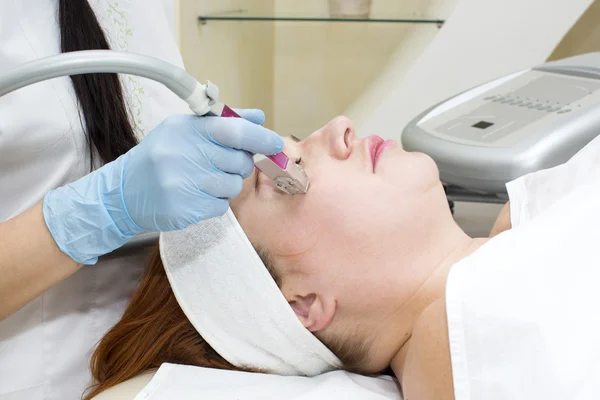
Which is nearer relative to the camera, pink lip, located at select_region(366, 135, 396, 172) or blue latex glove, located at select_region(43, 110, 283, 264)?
blue latex glove, located at select_region(43, 110, 283, 264)

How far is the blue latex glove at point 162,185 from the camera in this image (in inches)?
36.2

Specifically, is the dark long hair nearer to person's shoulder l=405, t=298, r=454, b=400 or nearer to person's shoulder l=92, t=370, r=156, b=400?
person's shoulder l=92, t=370, r=156, b=400

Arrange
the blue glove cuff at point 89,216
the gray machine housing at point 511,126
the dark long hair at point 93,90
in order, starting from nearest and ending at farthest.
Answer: the blue glove cuff at point 89,216 → the dark long hair at point 93,90 → the gray machine housing at point 511,126

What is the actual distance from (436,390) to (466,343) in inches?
3.9

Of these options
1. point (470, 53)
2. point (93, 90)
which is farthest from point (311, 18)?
point (93, 90)

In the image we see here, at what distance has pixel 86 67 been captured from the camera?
72 centimetres

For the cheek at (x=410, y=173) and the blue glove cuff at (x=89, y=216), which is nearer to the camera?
the blue glove cuff at (x=89, y=216)

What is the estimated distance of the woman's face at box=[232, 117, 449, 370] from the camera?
1051mm

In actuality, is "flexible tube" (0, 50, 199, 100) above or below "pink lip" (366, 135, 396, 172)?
above

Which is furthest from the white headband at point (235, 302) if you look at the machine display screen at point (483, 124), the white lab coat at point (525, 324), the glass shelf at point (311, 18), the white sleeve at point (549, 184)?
the glass shelf at point (311, 18)

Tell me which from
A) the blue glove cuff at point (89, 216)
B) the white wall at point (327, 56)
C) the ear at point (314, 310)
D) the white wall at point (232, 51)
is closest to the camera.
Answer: the blue glove cuff at point (89, 216)

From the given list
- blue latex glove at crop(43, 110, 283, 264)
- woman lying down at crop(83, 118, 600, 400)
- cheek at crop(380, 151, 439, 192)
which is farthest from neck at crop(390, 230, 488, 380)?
blue latex glove at crop(43, 110, 283, 264)

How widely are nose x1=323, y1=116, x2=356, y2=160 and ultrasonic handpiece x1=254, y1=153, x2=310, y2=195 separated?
79mm

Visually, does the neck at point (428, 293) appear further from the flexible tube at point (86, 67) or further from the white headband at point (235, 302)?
the flexible tube at point (86, 67)
